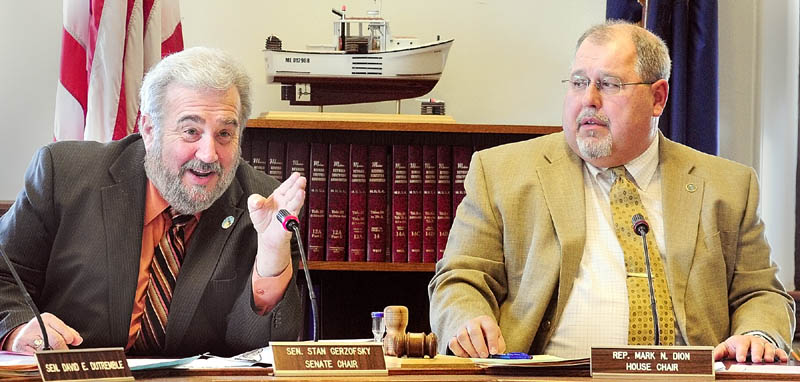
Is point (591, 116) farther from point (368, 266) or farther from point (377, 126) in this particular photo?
point (368, 266)

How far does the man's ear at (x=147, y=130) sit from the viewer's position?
91.9 inches

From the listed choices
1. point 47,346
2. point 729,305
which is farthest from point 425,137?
point 47,346

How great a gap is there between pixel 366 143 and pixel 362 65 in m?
0.31

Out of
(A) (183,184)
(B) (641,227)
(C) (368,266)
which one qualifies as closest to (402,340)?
(B) (641,227)

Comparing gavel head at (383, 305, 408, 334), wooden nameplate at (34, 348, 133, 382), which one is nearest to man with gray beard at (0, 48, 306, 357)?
gavel head at (383, 305, 408, 334)

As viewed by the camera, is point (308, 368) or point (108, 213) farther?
point (108, 213)

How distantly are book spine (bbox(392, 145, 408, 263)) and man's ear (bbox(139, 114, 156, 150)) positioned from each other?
3.46 feet

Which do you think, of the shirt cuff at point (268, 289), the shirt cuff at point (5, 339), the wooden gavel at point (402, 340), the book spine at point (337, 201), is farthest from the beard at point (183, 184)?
the book spine at point (337, 201)

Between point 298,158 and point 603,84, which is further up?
point 603,84

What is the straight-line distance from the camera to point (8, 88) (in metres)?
3.37

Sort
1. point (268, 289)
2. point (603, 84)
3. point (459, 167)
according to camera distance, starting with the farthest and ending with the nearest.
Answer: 1. point (459, 167)
2. point (603, 84)
3. point (268, 289)

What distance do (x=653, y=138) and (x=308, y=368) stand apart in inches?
53.7

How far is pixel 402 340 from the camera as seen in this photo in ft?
6.24

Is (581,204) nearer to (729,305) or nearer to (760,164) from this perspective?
(729,305)
